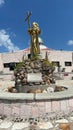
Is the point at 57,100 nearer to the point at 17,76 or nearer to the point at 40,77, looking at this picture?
the point at 40,77

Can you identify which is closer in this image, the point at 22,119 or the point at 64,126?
the point at 64,126

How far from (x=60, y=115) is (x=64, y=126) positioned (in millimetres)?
831

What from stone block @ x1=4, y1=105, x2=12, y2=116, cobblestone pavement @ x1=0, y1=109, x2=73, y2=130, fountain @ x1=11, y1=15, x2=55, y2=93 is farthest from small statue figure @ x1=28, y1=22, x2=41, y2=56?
cobblestone pavement @ x1=0, y1=109, x2=73, y2=130

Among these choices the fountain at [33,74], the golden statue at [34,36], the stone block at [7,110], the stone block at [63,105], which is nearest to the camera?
the stone block at [7,110]

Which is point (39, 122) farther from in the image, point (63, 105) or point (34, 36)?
point (34, 36)

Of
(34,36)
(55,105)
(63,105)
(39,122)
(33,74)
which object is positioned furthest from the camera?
(34,36)

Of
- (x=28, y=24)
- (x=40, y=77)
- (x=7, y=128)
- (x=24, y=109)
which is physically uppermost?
(x=28, y=24)

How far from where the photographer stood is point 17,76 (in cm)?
926

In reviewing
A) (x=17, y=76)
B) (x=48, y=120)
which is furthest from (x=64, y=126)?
(x=17, y=76)

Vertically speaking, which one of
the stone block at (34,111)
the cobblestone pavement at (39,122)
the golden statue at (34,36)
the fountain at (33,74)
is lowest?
the cobblestone pavement at (39,122)

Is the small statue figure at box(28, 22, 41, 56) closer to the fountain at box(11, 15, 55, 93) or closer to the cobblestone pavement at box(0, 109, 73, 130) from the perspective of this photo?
the fountain at box(11, 15, 55, 93)

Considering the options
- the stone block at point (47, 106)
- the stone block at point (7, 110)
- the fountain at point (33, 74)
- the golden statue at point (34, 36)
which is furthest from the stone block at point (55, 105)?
the golden statue at point (34, 36)

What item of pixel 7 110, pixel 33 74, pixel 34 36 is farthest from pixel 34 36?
pixel 7 110

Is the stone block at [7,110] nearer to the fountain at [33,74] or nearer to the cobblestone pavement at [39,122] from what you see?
the cobblestone pavement at [39,122]
